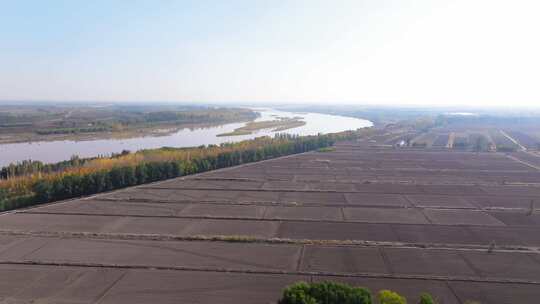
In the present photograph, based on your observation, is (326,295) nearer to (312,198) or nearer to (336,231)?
(336,231)

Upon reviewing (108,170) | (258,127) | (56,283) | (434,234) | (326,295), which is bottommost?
(56,283)

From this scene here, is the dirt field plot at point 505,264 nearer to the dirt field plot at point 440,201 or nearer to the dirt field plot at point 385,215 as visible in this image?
the dirt field plot at point 385,215

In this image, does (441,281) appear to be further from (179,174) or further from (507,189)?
(179,174)

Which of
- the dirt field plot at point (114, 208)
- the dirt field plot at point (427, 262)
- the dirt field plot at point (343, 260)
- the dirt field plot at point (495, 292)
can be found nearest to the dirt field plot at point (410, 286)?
the dirt field plot at point (495, 292)

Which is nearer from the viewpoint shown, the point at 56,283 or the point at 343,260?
the point at 56,283

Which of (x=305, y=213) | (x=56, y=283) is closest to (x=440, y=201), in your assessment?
(x=305, y=213)

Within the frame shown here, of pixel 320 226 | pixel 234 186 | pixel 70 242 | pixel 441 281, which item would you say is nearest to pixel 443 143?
pixel 234 186

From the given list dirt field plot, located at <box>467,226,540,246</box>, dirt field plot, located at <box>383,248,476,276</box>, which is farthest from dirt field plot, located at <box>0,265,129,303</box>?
dirt field plot, located at <box>467,226,540,246</box>
